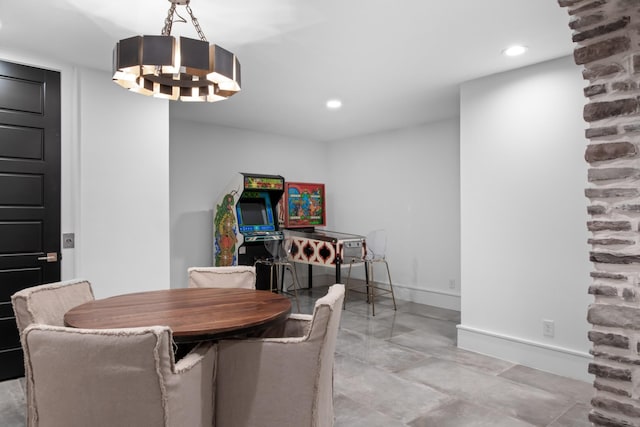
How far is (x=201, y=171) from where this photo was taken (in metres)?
5.46

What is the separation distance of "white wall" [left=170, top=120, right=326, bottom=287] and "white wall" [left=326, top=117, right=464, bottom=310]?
57.7 inches

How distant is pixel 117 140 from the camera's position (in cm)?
338

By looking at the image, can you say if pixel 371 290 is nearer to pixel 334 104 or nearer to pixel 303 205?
pixel 303 205

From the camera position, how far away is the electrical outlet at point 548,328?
311 centimetres

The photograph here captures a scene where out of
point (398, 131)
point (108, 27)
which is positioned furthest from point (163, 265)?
point (398, 131)

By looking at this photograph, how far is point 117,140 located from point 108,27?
107 centimetres

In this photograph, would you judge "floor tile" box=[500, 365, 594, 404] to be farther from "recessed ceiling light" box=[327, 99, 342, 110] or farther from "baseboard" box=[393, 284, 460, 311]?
"recessed ceiling light" box=[327, 99, 342, 110]

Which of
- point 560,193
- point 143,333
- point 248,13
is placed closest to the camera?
point 143,333

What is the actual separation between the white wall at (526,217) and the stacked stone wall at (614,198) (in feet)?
4.75

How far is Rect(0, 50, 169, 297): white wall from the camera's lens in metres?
3.21

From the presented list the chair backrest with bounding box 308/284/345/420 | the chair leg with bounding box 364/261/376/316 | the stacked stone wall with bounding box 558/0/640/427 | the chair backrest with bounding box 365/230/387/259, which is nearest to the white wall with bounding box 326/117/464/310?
the chair leg with bounding box 364/261/376/316

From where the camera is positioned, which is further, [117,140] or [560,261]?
[117,140]

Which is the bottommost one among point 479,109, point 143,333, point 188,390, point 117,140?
point 188,390

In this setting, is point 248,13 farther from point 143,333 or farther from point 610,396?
point 610,396
